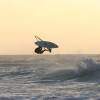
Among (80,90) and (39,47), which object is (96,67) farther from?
(80,90)

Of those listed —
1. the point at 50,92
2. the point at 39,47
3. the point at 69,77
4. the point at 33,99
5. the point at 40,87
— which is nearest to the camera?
the point at 33,99

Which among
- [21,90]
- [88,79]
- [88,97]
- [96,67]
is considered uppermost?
[96,67]

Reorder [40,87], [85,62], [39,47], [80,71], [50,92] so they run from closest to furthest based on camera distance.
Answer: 1. [50,92]
2. [40,87]
3. [39,47]
4. [80,71]
5. [85,62]

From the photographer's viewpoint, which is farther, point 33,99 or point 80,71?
point 80,71

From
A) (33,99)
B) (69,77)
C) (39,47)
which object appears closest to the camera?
(33,99)

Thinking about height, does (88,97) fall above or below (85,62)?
below

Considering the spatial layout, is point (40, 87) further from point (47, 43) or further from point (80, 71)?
point (80, 71)

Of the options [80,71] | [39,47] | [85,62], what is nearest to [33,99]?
[39,47]

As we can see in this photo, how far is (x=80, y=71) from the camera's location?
5316cm

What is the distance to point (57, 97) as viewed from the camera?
32.2 m

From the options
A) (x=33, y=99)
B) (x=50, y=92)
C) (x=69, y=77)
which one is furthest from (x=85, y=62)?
(x=33, y=99)

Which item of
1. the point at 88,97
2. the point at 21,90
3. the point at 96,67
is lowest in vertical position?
the point at 88,97

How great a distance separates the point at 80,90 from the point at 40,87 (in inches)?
162

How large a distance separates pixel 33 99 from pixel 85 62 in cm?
2717
